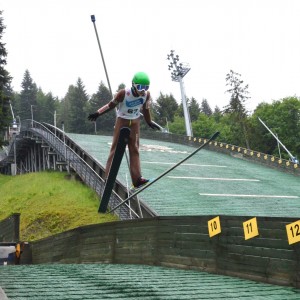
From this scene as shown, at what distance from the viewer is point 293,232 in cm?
625

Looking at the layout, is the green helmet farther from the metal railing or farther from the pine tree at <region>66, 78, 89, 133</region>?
the pine tree at <region>66, 78, 89, 133</region>

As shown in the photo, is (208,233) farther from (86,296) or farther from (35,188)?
(35,188)


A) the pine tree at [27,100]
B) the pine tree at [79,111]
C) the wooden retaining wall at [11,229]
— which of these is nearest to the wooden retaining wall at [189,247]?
the wooden retaining wall at [11,229]

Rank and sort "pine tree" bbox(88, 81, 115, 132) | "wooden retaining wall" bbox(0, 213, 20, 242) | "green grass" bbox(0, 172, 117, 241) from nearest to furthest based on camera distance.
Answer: "wooden retaining wall" bbox(0, 213, 20, 242) < "green grass" bbox(0, 172, 117, 241) < "pine tree" bbox(88, 81, 115, 132)

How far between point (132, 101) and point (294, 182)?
19.8 m

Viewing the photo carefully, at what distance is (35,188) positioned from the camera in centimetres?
2531

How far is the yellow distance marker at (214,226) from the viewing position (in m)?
7.65

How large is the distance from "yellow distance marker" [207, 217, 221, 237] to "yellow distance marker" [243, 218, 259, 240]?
23.8 inches

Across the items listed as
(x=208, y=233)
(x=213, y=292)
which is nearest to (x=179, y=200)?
(x=208, y=233)

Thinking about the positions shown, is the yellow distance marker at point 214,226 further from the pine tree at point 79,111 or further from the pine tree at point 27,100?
the pine tree at point 27,100

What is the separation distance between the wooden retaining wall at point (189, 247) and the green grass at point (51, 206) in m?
6.22

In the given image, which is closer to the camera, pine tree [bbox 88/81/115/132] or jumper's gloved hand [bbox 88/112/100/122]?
jumper's gloved hand [bbox 88/112/100/122]

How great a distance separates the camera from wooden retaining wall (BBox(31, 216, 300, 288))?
6.54 meters

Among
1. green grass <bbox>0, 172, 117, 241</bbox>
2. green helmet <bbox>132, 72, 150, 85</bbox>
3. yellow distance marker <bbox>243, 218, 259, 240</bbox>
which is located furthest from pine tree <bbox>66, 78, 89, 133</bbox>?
yellow distance marker <bbox>243, 218, 259, 240</bbox>
